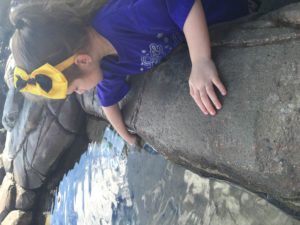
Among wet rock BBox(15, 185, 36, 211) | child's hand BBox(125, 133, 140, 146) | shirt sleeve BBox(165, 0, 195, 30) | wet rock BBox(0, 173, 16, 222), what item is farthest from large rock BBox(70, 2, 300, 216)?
wet rock BBox(0, 173, 16, 222)

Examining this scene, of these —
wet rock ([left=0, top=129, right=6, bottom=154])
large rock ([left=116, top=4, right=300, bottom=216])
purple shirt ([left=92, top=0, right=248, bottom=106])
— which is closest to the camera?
large rock ([left=116, top=4, right=300, bottom=216])

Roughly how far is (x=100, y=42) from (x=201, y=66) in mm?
535

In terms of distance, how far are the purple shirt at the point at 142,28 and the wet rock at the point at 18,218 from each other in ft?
7.95

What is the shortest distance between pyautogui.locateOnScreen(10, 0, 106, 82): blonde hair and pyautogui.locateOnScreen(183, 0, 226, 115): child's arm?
526 mm

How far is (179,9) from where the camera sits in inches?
74.9

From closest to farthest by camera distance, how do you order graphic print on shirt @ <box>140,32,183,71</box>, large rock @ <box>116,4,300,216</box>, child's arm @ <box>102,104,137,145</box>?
large rock @ <box>116,4,300,216</box> → graphic print on shirt @ <box>140,32,183,71</box> → child's arm @ <box>102,104,137,145</box>

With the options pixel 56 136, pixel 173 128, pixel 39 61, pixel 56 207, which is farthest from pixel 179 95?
pixel 56 207

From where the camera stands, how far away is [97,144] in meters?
3.72

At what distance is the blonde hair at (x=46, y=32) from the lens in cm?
192

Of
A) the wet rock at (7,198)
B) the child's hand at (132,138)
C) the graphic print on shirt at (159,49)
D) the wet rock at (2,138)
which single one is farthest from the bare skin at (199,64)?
the wet rock at (2,138)

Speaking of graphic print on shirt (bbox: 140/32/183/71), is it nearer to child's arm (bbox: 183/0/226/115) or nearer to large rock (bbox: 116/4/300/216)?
large rock (bbox: 116/4/300/216)

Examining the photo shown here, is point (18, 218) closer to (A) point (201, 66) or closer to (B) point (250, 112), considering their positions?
(A) point (201, 66)

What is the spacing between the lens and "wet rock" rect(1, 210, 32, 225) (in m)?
4.31

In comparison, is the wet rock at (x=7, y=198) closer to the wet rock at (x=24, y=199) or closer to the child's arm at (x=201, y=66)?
the wet rock at (x=24, y=199)
